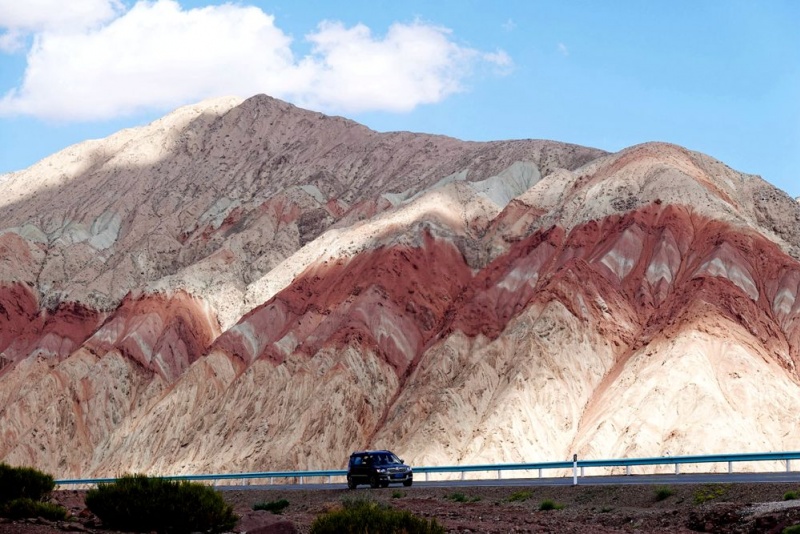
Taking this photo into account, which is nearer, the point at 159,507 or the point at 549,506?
the point at 159,507

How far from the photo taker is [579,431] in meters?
67.4

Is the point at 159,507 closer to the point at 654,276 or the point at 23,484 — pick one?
the point at 23,484

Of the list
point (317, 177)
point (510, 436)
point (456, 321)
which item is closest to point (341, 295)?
point (456, 321)

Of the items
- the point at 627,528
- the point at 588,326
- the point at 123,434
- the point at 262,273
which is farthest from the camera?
the point at 262,273

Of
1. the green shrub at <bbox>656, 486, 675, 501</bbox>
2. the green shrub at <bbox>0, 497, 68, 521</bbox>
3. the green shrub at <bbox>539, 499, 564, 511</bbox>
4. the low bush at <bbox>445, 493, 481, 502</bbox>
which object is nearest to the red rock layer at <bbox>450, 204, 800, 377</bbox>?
the low bush at <bbox>445, 493, 481, 502</bbox>

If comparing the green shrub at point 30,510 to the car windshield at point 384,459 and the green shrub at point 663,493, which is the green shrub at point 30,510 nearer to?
the green shrub at point 663,493

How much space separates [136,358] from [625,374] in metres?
49.1

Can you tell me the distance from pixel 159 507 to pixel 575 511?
11.6m

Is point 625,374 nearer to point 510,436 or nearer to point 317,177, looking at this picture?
point 510,436

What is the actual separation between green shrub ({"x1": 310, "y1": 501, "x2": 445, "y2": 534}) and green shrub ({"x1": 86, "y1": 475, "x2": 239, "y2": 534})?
17.0 feet

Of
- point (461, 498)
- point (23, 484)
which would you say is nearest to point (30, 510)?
point (23, 484)

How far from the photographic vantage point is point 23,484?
29.7m

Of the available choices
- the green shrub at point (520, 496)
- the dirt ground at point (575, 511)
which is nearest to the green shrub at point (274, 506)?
the dirt ground at point (575, 511)

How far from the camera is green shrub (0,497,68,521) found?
82.3 ft
